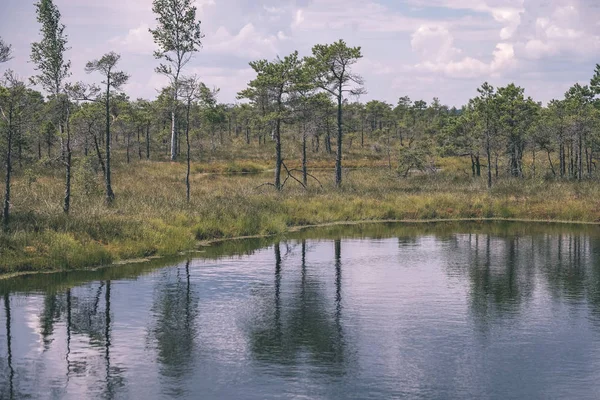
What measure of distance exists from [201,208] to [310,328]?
18.8 metres

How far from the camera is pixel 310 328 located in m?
18.9

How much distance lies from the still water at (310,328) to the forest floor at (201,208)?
5.25ft

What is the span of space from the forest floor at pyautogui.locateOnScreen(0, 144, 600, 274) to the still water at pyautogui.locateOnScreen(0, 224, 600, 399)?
1.60 meters

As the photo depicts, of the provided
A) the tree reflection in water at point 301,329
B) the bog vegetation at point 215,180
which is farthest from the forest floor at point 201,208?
the tree reflection in water at point 301,329

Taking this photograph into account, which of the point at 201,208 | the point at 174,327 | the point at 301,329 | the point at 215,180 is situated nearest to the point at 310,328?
the point at 301,329

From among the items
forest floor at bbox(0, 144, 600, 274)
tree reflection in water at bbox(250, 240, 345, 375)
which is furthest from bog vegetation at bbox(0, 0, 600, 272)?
tree reflection in water at bbox(250, 240, 345, 375)

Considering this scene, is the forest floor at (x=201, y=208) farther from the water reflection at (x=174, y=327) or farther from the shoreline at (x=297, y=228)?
the water reflection at (x=174, y=327)

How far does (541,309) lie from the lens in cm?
2123

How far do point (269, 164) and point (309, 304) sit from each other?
2523 inches

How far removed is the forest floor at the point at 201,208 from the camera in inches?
1050

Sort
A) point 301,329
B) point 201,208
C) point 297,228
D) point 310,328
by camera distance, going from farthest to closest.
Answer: point 297,228
point 201,208
point 310,328
point 301,329

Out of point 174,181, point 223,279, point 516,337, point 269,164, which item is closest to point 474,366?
point 516,337

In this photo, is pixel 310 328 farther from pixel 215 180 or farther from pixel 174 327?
pixel 215 180

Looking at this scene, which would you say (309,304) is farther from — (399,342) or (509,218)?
(509,218)
